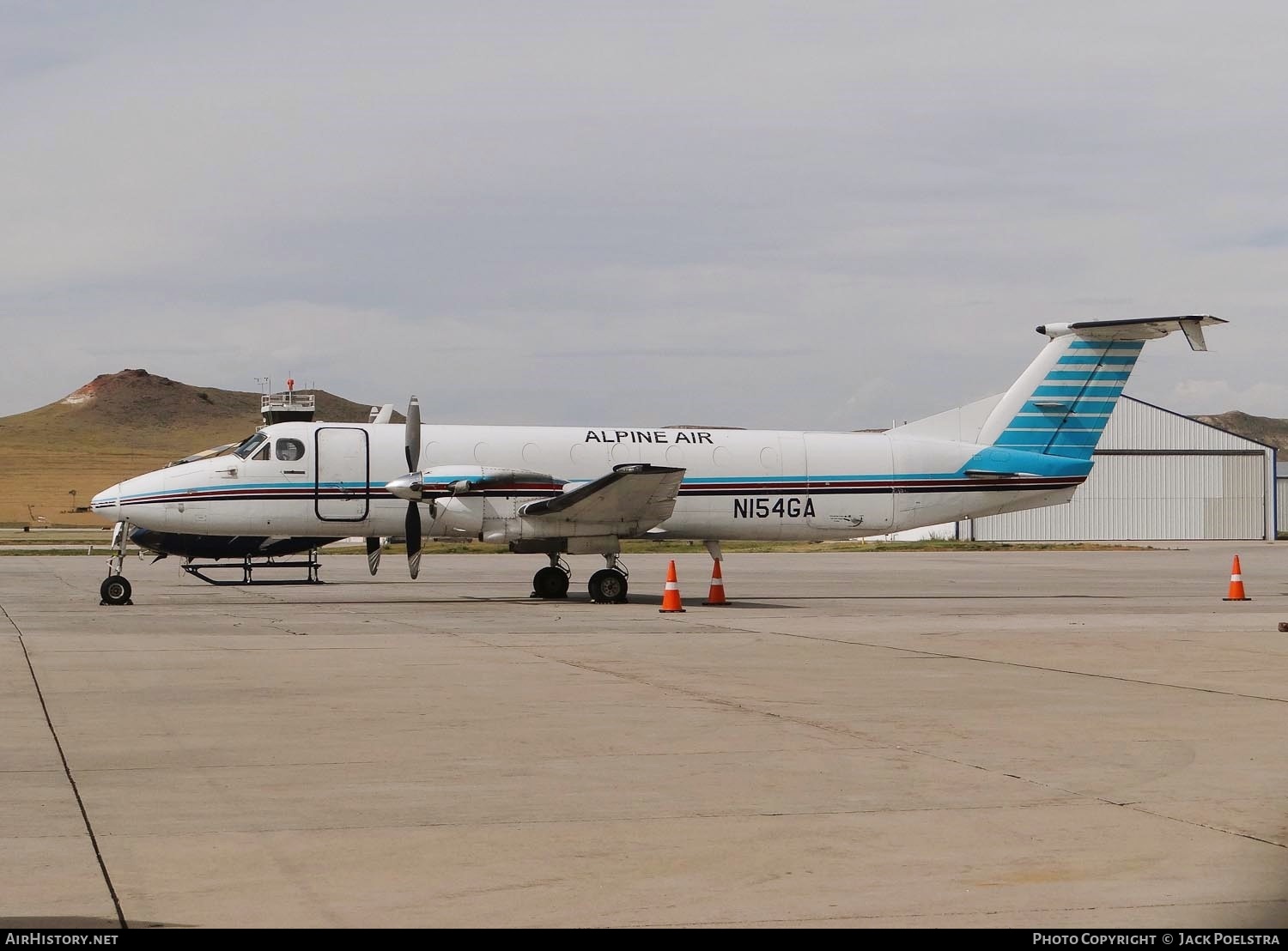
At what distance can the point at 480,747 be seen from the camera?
918 centimetres

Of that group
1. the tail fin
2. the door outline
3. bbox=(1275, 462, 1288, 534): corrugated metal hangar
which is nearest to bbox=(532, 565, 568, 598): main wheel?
the door outline

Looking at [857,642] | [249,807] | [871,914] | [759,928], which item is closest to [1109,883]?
[871,914]

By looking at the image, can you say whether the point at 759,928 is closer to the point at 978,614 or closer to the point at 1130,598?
the point at 978,614

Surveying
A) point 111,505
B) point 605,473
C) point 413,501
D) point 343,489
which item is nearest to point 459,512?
point 413,501

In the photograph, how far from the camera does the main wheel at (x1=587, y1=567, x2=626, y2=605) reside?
24062 mm

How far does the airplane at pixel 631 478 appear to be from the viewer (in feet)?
77.8

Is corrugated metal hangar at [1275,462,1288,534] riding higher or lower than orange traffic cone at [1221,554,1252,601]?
higher

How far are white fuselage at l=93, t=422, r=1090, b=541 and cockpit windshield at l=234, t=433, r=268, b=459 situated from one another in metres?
0.13

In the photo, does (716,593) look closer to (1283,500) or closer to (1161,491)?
(1161,491)

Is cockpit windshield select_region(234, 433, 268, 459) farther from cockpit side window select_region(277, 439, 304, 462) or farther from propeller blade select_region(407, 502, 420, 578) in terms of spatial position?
propeller blade select_region(407, 502, 420, 578)

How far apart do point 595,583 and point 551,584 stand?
1319mm

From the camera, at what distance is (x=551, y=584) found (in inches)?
989

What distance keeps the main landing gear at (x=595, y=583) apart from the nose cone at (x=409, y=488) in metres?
2.96
